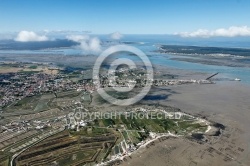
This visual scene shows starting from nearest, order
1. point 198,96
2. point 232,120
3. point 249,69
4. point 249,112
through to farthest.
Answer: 1. point 232,120
2. point 249,112
3. point 198,96
4. point 249,69

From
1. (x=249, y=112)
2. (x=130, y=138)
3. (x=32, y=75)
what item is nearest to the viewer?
(x=130, y=138)

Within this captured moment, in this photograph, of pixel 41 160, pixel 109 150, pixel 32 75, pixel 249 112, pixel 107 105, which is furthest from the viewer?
pixel 32 75

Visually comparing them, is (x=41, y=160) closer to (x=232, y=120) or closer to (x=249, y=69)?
(x=232, y=120)

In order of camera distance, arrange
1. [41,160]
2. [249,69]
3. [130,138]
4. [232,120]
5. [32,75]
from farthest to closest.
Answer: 1. [249,69]
2. [32,75]
3. [232,120]
4. [130,138]
5. [41,160]

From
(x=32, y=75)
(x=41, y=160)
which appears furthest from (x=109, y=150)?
(x=32, y=75)

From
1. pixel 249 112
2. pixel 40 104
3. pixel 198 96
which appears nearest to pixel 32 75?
pixel 40 104

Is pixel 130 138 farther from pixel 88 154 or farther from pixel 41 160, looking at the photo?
pixel 41 160

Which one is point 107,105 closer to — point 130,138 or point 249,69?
point 130,138

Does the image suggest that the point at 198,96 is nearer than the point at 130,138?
No

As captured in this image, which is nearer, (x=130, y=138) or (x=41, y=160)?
(x=41, y=160)
